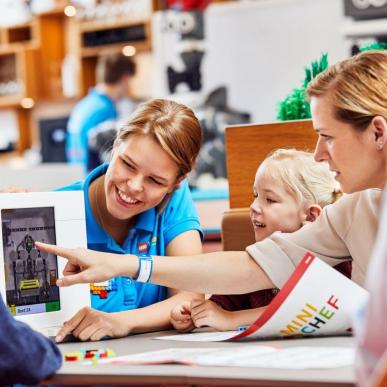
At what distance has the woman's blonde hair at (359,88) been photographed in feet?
4.93

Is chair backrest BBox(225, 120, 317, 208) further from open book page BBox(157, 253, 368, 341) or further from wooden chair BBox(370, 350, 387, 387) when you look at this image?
wooden chair BBox(370, 350, 387, 387)

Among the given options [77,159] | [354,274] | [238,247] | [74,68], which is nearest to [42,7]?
[74,68]

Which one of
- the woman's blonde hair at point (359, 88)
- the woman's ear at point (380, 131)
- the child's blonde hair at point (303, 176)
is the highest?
the woman's blonde hair at point (359, 88)

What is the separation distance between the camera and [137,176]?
1.81m

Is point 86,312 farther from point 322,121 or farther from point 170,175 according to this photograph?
point 322,121

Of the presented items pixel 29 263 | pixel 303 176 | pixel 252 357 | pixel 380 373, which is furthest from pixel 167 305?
pixel 380 373

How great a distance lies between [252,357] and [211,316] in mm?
398

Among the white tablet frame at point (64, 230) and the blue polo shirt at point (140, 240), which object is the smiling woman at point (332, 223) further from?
the blue polo shirt at point (140, 240)

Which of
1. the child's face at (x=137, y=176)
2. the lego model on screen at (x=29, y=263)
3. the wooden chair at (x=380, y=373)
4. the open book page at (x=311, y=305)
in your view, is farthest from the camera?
the child's face at (x=137, y=176)

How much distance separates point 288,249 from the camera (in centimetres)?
162

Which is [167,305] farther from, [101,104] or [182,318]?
[101,104]

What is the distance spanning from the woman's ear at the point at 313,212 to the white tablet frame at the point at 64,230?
1.57 ft

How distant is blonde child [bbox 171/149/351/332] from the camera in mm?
1817

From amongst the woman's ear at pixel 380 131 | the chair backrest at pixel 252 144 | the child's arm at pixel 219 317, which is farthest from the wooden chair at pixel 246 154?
the woman's ear at pixel 380 131
